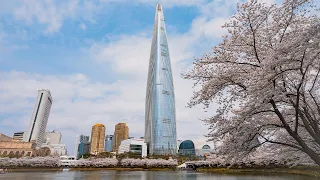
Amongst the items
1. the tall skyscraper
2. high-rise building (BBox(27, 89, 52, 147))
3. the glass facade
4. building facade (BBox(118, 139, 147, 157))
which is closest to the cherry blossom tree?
the tall skyscraper

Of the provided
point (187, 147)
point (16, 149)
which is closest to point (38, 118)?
point (16, 149)

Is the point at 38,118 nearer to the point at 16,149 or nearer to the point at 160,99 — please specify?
the point at 16,149

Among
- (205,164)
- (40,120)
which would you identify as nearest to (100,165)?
(205,164)

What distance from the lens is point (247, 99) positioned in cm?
1069

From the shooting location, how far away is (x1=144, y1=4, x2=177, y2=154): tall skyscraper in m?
122

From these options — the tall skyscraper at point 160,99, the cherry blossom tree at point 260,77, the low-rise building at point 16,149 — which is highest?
the tall skyscraper at point 160,99

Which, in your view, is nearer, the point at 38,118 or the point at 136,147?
the point at 136,147

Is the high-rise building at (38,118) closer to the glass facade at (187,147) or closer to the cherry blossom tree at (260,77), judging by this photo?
the glass facade at (187,147)

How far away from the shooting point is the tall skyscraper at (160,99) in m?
122

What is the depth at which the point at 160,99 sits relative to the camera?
122250mm

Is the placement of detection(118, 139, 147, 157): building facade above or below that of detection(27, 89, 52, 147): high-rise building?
below

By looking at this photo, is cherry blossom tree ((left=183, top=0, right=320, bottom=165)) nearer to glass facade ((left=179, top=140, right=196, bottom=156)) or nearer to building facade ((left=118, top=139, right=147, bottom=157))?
building facade ((left=118, top=139, right=147, bottom=157))

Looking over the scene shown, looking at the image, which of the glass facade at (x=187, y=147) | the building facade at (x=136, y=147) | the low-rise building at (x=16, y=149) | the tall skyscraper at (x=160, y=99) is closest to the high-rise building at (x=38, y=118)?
the low-rise building at (x=16, y=149)

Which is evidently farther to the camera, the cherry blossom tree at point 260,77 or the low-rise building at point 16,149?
the low-rise building at point 16,149
